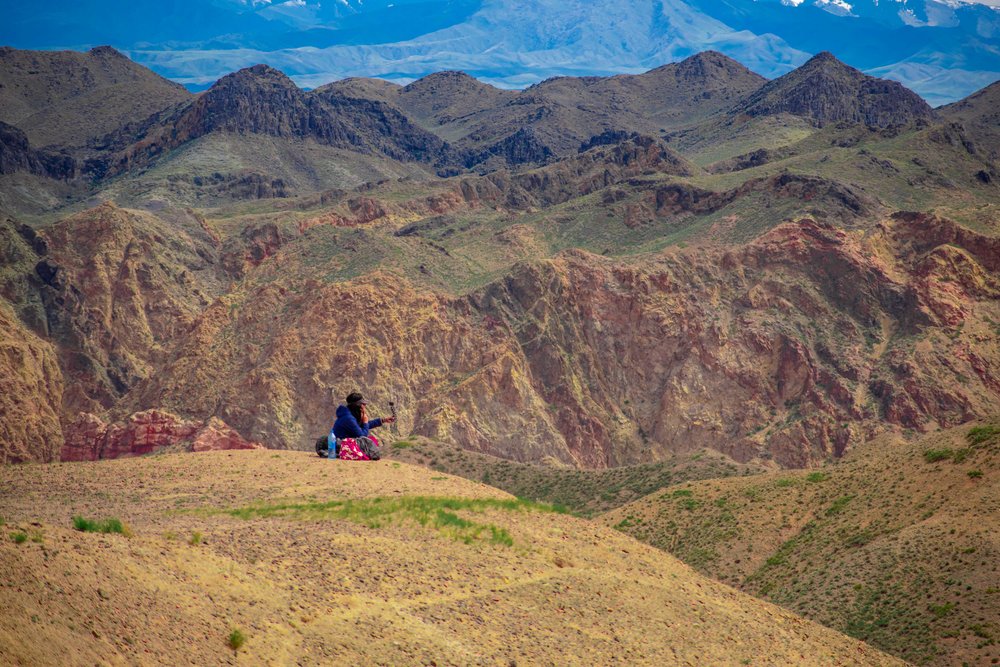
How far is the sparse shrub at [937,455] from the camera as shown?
43.4 metres

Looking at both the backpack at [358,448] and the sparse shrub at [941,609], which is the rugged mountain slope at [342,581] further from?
the sparse shrub at [941,609]

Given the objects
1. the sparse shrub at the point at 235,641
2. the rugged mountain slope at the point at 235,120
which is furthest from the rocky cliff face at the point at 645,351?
the rugged mountain slope at the point at 235,120

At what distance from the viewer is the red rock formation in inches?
3017

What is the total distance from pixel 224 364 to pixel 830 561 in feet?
183

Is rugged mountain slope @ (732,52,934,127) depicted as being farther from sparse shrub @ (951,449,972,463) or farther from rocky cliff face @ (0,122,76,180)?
sparse shrub @ (951,449,972,463)

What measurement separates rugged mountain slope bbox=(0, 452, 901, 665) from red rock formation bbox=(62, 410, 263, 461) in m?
44.0

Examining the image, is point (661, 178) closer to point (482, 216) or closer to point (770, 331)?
point (482, 216)

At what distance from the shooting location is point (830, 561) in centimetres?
4116

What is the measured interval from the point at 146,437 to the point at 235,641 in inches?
2444

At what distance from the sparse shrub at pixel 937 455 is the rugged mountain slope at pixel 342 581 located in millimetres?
17536

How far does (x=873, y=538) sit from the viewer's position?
41031 millimetres

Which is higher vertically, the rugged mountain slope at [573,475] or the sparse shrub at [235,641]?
the sparse shrub at [235,641]

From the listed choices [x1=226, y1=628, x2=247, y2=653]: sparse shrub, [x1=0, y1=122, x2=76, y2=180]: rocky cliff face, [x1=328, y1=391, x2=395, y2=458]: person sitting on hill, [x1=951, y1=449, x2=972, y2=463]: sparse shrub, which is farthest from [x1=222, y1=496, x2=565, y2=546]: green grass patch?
[x1=0, y1=122, x2=76, y2=180]: rocky cliff face

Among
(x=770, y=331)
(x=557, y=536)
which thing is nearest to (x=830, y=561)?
(x=557, y=536)
